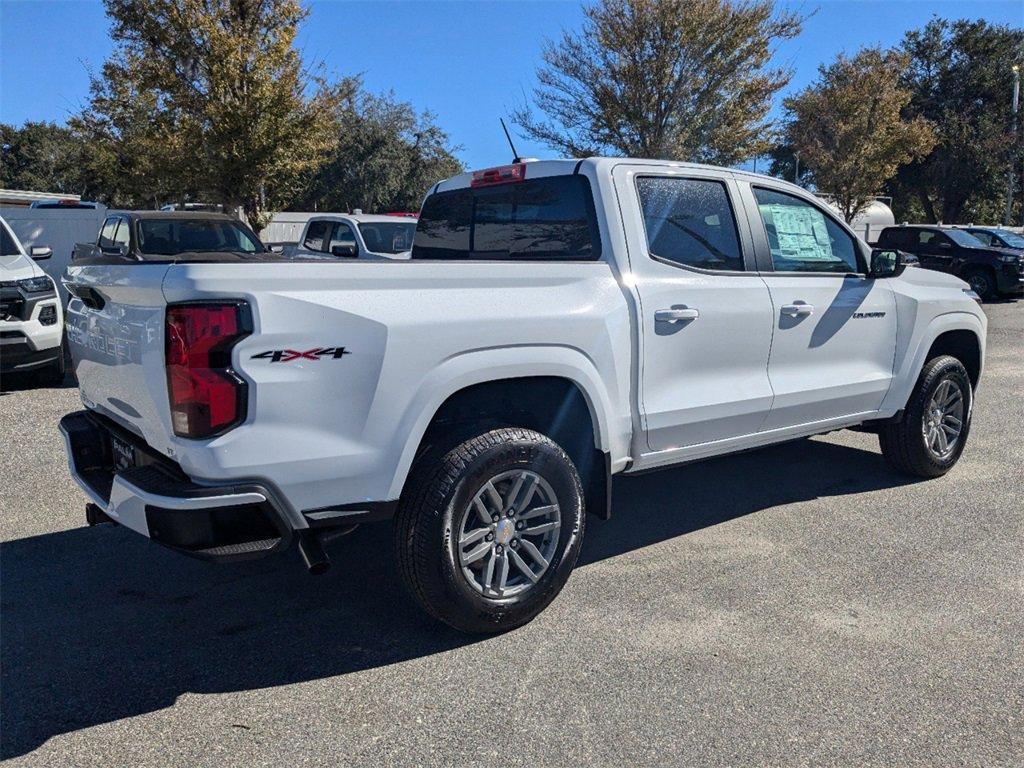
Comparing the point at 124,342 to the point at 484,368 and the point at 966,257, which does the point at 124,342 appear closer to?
the point at 484,368

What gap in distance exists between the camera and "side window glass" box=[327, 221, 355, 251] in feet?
41.4

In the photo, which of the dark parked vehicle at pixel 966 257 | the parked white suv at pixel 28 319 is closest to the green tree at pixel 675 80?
the dark parked vehicle at pixel 966 257

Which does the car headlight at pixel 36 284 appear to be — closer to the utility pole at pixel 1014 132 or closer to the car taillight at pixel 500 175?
the car taillight at pixel 500 175

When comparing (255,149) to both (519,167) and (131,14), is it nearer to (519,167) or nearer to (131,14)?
(131,14)

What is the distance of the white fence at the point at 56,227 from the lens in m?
A: 15.8

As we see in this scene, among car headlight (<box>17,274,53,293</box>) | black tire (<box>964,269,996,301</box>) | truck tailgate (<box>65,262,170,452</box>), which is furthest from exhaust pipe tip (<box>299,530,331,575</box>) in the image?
black tire (<box>964,269,996,301</box>)

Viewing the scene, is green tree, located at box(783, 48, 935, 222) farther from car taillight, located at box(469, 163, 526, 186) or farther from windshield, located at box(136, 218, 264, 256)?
car taillight, located at box(469, 163, 526, 186)

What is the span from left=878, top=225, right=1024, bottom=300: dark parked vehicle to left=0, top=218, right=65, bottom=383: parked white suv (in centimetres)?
1816

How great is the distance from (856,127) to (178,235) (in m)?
20.9

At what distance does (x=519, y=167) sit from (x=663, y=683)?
261 centimetres

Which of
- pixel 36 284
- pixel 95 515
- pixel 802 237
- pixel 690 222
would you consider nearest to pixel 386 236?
pixel 36 284

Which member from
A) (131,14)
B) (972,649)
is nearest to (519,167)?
(972,649)

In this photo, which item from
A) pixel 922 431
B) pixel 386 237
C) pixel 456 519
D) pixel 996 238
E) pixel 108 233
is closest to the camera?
pixel 456 519

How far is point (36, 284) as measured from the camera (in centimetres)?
854
